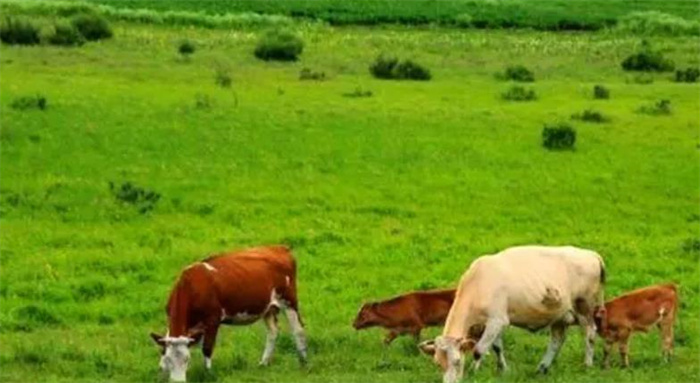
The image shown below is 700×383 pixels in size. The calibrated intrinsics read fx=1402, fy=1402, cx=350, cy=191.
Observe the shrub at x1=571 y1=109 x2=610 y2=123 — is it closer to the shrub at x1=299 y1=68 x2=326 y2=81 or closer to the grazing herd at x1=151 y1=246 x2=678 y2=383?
the shrub at x1=299 y1=68 x2=326 y2=81

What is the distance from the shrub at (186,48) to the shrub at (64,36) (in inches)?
125

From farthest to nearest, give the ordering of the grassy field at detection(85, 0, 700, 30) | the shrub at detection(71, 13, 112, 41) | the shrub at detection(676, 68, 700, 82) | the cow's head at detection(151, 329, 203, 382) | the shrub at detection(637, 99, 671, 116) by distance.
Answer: the grassy field at detection(85, 0, 700, 30)
the shrub at detection(71, 13, 112, 41)
the shrub at detection(676, 68, 700, 82)
the shrub at detection(637, 99, 671, 116)
the cow's head at detection(151, 329, 203, 382)

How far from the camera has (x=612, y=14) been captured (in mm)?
71625

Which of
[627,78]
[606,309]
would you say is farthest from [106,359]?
[627,78]

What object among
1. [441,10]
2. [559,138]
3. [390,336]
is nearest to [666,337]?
[390,336]

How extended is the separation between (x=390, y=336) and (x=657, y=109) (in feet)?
63.1

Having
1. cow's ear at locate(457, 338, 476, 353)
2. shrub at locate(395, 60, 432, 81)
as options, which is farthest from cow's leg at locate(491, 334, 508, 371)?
shrub at locate(395, 60, 432, 81)

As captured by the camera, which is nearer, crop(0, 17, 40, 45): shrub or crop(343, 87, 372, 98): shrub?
crop(343, 87, 372, 98): shrub

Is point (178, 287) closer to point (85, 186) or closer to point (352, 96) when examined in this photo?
point (85, 186)

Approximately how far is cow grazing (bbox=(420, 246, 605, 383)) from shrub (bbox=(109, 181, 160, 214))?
9.94 metres

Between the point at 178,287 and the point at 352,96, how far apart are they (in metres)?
21.2

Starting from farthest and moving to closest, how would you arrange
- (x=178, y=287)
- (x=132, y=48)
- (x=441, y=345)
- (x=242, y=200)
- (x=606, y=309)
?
(x=132, y=48)
(x=242, y=200)
(x=606, y=309)
(x=178, y=287)
(x=441, y=345)

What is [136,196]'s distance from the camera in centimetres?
2319

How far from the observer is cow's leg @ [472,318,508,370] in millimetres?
13367
